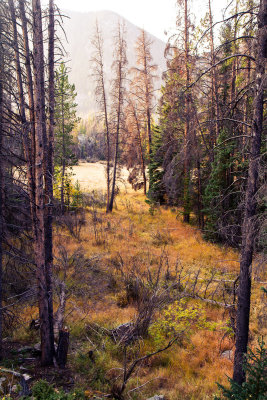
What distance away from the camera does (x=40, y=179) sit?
5484 mm

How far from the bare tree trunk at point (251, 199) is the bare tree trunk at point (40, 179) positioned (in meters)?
4.05

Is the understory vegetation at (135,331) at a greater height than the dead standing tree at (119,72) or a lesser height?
lesser

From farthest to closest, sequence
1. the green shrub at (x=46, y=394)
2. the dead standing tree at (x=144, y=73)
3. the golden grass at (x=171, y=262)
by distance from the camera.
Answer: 1. the dead standing tree at (x=144, y=73)
2. the golden grass at (x=171, y=262)
3. the green shrub at (x=46, y=394)

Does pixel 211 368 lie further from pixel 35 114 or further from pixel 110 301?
pixel 35 114

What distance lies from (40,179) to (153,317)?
18.1 ft

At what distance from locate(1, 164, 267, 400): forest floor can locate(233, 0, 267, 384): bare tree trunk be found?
46cm

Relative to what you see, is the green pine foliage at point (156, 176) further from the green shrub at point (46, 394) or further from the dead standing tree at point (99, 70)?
the green shrub at point (46, 394)

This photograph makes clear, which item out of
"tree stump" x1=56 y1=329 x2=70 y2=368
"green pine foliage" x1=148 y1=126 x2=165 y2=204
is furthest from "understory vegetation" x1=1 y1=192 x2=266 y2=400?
"green pine foliage" x1=148 y1=126 x2=165 y2=204

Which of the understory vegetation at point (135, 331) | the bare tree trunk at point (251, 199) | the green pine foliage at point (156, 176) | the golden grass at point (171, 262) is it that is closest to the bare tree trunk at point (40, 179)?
the understory vegetation at point (135, 331)

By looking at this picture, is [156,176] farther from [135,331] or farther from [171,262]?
[135,331]

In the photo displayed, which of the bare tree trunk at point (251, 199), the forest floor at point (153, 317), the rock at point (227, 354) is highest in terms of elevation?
the bare tree trunk at point (251, 199)

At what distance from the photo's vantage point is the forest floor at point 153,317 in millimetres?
5887

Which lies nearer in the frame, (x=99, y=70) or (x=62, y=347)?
(x=62, y=347)

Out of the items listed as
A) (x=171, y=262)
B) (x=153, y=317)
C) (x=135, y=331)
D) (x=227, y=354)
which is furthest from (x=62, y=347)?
(x=171, y=262)
